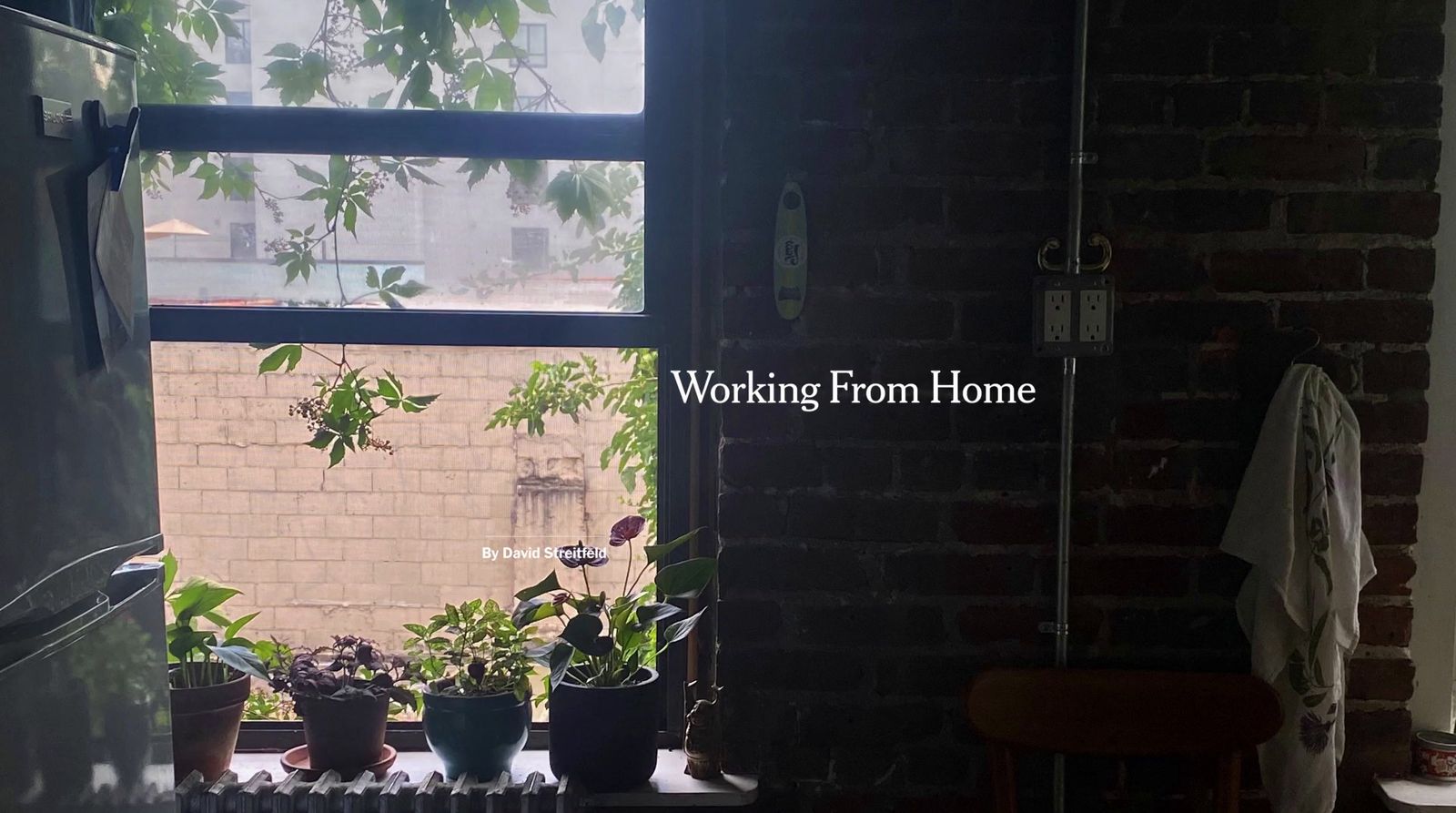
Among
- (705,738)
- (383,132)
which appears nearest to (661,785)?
(705,738)

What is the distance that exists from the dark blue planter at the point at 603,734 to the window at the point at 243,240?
0.89 m

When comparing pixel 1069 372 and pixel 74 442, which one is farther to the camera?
pixel 1069 372

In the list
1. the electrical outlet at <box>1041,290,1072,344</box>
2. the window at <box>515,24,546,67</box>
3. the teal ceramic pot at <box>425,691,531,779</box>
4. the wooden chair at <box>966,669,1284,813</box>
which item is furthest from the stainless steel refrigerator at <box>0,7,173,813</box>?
the electrical outlet at <box>1041,290,1072,344</box>

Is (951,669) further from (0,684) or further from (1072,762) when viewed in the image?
(0,684)

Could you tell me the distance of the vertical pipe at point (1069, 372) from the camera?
5.04ft

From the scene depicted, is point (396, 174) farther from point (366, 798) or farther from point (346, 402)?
point (366, 798)

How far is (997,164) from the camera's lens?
5.21ft

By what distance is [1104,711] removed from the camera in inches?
60.6

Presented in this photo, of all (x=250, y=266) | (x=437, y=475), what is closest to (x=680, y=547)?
(x=437, y=475)

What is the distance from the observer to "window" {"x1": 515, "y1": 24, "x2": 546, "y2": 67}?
1.73 m

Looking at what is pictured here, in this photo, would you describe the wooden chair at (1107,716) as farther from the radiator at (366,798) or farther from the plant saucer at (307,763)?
the plant saucer at (307,763)

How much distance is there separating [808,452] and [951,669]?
41 centimetres

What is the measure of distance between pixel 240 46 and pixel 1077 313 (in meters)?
1.41

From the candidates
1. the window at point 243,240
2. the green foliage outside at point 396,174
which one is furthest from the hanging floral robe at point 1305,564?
the window at point 243,240
